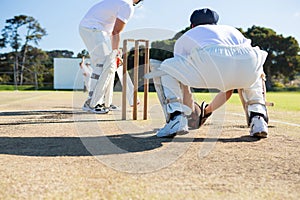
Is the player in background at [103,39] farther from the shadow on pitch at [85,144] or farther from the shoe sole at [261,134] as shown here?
the shoe sole at [261,134]

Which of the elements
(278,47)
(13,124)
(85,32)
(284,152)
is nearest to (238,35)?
(284,152)

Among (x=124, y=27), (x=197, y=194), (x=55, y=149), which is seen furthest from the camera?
(x=124, y=27)

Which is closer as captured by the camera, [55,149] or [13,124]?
[55,149]

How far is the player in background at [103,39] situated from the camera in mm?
4832

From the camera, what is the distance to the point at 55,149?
243 centimetres

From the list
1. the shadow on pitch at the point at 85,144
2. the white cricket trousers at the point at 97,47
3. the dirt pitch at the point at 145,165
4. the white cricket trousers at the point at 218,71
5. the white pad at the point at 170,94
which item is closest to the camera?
the dirt pitch at the point at 145,165

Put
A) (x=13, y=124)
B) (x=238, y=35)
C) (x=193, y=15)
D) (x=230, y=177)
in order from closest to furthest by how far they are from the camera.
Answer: (x=230, y=177)
(x=238, y=35)
(x=193, y=15)
(x=13, y=124)

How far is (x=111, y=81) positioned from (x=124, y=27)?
775mm

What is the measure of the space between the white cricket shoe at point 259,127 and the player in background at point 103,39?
91.8 inches

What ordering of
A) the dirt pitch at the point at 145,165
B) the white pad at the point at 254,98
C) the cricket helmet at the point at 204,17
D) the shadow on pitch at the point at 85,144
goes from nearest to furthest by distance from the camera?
the dirt pitch at the point at 145,165, the shadow on pitch at the point at 85,144, the white pad at the point at 254,98, the cricket helmet at the point at 204,17

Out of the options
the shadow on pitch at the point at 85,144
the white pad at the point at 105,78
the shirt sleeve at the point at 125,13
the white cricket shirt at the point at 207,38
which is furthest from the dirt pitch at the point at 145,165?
the shirt sleeve at the point at 125,13

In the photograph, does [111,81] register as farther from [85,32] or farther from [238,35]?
[238,35]

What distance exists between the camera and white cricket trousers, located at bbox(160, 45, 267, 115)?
282 cm

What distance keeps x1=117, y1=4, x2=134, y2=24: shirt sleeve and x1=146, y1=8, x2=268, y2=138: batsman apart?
1807mm
